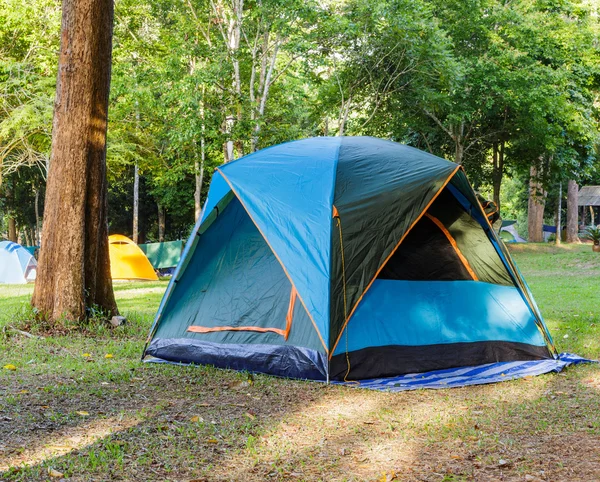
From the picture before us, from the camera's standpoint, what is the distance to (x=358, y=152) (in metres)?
5.66

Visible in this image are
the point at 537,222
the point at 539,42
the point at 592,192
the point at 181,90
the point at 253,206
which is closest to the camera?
the point at 253,206

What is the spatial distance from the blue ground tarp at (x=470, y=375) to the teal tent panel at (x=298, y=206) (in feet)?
2.04

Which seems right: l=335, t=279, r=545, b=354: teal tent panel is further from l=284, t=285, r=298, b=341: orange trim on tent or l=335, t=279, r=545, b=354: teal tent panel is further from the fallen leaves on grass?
the fallen leaves on grass

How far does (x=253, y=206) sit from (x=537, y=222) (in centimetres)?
2163

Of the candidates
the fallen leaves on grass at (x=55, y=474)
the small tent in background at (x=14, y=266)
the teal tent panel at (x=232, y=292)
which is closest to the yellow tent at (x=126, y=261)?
the small tent in background at (x=14, y=266)

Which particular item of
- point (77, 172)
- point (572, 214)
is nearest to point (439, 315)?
point (77, 172)

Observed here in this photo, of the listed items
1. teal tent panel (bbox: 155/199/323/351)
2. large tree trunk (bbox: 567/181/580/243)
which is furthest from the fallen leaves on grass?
large tree trunk (bbox: 567/181/580/243)

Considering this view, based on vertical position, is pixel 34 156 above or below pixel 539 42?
below

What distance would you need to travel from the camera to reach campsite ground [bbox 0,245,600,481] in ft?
10.5

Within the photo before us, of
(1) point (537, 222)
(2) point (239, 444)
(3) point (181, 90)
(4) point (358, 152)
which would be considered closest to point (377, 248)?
(4) point (358, 152)

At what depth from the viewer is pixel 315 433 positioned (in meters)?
3.82

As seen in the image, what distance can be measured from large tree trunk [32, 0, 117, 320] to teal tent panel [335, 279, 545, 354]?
10.7ft

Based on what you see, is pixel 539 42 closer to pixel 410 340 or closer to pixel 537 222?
pixel 537 222

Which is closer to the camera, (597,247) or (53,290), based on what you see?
(53,290)
